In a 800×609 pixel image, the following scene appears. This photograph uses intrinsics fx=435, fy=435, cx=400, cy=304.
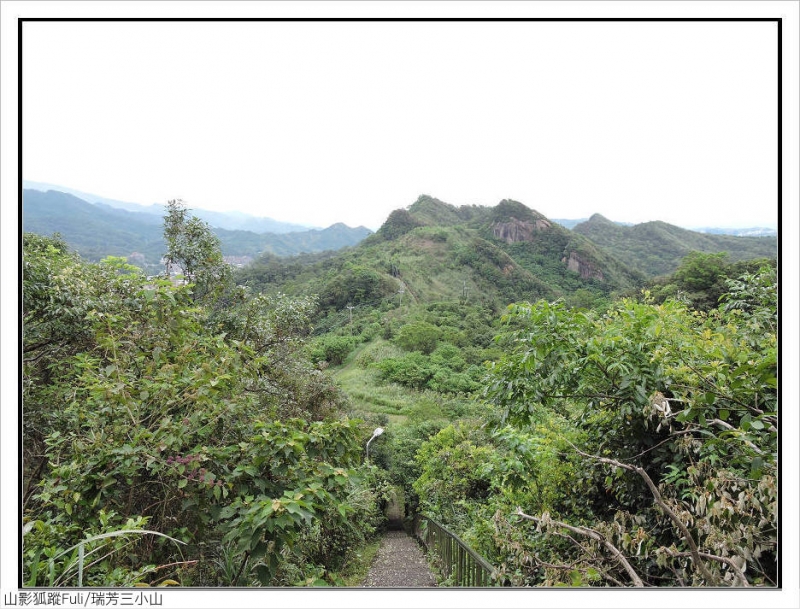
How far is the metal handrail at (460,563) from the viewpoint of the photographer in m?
2.33

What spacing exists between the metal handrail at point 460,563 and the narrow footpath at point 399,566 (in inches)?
8.6

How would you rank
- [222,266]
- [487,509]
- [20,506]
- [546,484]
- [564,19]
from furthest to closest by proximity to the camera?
[487,509] → [222,266] → [546,484] → [564,19] → [20,506]

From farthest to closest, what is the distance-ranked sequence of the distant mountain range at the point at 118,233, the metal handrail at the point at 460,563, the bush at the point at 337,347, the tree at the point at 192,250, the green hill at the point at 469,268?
the green hill at the point at 469,268 < the bush at the point at 337,347 < the distant mountain range at the point at 118,233 < the tree at the point at 192,250 < the metal handrail at the point at 460,563

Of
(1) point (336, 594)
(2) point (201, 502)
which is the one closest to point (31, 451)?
(2) point (201, 502)

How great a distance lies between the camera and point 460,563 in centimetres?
321

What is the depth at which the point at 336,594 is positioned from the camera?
5.31ft

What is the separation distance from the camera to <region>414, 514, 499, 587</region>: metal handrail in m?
2.33

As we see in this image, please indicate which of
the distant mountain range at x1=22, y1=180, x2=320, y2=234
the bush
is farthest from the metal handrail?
the bush

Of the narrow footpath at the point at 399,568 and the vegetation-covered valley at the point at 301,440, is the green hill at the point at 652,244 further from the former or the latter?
the vegetation-covered valley at the point at 301,440

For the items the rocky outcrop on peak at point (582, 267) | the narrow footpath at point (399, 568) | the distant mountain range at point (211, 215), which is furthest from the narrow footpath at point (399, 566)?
the rocky outcrop on peak at point (582, 267)

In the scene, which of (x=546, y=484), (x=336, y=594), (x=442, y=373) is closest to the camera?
(x=336, y=594)

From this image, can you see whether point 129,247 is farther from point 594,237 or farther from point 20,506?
point 594,237

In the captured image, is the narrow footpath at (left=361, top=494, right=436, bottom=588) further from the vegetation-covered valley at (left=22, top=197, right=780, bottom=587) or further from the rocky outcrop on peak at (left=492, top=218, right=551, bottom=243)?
the rocky outcrop on peak at (left=492, top=218, right=551, bottom=243)

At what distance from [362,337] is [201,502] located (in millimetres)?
12922
